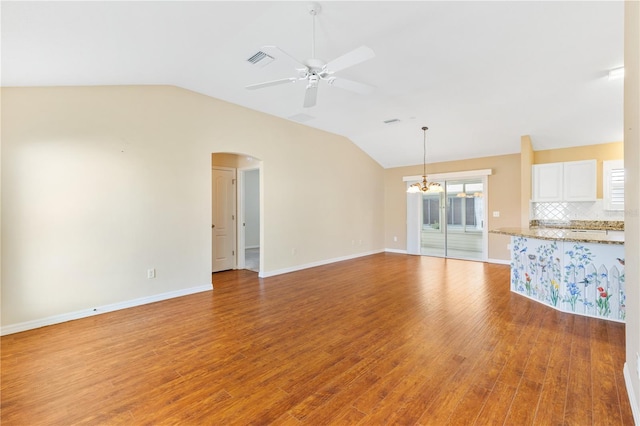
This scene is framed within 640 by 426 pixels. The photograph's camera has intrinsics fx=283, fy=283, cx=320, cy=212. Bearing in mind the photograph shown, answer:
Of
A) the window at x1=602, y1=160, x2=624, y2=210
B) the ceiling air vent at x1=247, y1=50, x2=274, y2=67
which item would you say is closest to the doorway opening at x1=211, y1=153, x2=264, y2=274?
the ceiling air vent at x1=247, y1=50, x2=274, y2=67

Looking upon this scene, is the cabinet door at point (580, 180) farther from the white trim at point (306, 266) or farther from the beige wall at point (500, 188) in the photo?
the white trim at point (306, 266)

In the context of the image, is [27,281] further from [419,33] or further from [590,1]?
[590,1]

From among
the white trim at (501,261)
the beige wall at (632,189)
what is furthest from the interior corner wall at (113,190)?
the white trim at (501,261)

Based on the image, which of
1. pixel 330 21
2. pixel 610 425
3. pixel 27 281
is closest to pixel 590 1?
pixel 330 21

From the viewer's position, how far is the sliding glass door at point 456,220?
749 centimetres

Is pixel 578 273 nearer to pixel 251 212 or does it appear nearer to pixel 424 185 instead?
pixel 424 185

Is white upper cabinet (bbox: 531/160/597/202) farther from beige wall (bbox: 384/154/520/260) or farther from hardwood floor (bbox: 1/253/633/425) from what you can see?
hardwood floor (bbox: 1/253/633/425)

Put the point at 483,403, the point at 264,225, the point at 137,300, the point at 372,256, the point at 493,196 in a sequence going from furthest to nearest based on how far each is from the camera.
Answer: the point at 372,256 < the point at 493,196 < the point at 264,225 < the point at 137,300 < the point at 483,403

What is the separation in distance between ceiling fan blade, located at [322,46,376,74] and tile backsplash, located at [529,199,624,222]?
5596 mm

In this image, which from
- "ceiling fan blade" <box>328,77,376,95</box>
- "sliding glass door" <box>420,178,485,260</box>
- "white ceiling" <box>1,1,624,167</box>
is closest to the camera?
"white ceiling" <box>1,1,624,167</box>

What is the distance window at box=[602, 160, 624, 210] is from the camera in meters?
5.54

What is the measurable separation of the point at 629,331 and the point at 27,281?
5.83 meters

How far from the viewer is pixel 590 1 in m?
Answer: 2.66

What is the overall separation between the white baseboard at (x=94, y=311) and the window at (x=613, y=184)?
7778 mm
